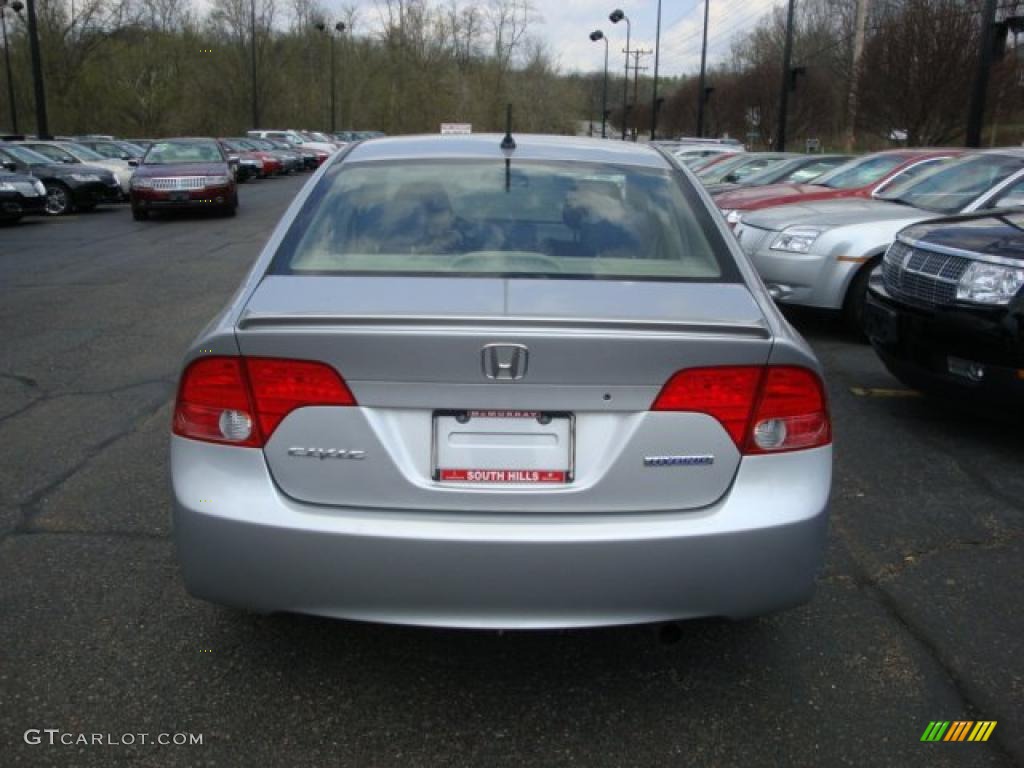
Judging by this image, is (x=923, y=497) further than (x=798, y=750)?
Yes

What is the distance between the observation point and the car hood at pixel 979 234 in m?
4.86

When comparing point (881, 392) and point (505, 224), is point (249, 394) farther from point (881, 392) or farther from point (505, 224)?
point (881, 392)

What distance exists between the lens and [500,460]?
2396mm

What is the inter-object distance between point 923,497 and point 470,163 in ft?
8.71

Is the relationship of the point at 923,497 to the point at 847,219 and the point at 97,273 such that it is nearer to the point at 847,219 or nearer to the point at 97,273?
the point at 847,219

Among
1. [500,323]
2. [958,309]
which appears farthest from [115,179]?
[500,323]

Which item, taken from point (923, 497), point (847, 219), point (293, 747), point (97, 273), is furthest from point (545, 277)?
point (97, 273)

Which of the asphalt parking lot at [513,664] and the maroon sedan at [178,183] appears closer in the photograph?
the asphalt parking lot at [513,664]

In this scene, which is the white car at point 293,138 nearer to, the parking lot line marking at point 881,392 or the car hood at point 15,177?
the car hood at point 15,177

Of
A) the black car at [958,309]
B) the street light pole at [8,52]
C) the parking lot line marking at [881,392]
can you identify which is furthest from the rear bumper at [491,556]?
the street light pole at [8,52]

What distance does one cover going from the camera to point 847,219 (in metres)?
7.83

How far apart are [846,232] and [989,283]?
115 inches

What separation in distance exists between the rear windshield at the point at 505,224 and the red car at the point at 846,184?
234 inches

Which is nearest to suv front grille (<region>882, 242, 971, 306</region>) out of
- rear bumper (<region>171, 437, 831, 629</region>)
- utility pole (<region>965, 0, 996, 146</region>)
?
rear bumper (<region>171, 437, 831, 629</region>)
